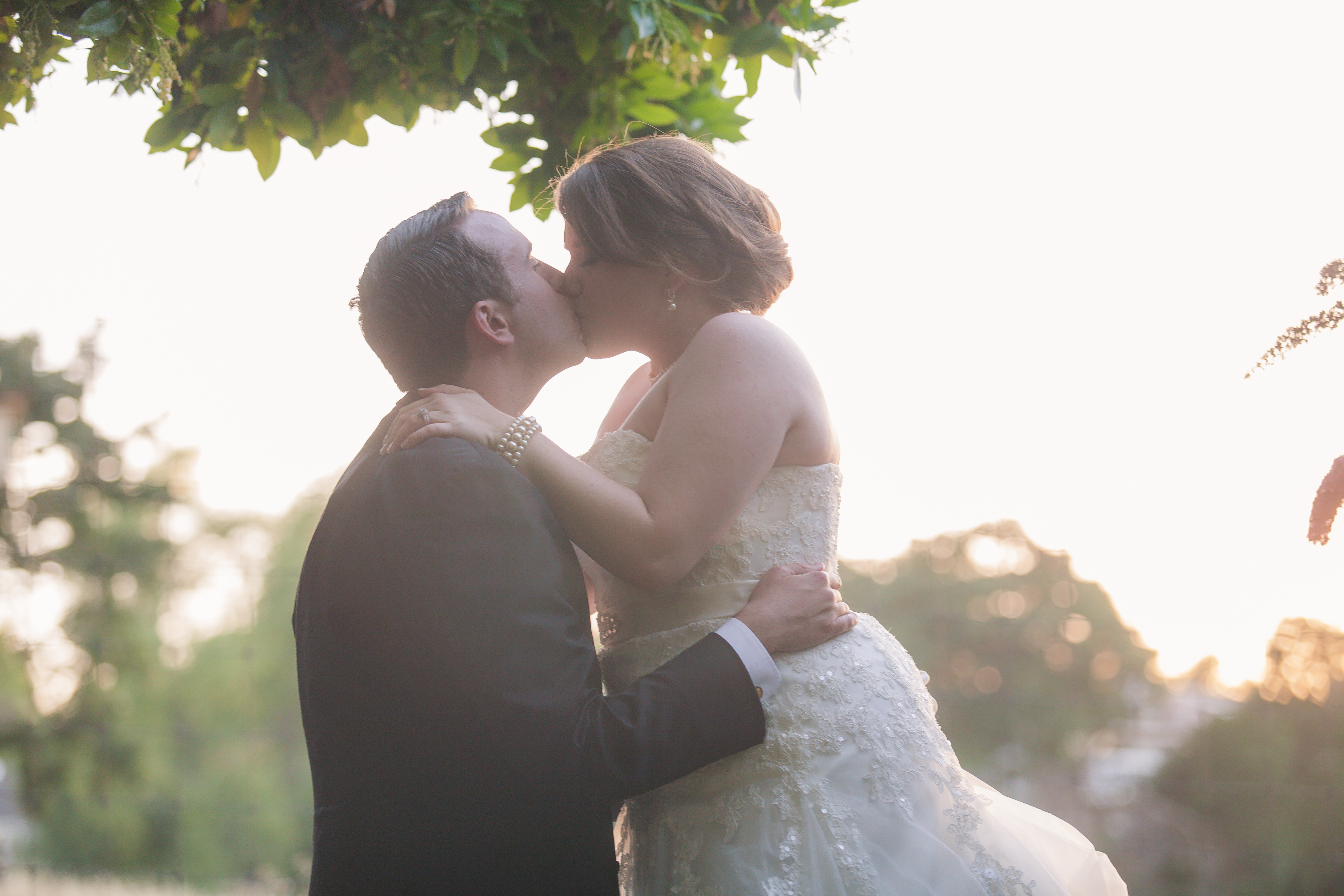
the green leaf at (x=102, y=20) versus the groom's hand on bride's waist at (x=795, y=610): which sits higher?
the green leaf at (x=102, y=20)

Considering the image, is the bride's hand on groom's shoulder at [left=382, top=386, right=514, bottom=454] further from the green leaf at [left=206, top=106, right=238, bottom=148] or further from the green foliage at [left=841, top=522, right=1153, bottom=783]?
the green foliage at [left=841, top=522, right=1153, bottom=783]

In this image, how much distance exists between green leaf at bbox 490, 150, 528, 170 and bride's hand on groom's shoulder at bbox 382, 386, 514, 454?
32.0 inches

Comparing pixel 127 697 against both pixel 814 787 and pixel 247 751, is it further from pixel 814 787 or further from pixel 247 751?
pixel 814 787

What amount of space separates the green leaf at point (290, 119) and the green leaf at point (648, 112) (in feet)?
2.53

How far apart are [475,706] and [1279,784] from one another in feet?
30.5

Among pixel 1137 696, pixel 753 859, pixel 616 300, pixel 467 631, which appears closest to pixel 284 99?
pixel 616 300

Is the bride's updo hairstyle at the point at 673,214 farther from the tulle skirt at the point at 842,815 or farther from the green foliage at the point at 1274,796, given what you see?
the green foliage at the point at 1274,796

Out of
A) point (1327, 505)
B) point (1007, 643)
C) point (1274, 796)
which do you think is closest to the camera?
point (1327, 505)

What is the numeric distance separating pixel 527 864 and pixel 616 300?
1241mm

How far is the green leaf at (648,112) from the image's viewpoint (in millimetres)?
2430

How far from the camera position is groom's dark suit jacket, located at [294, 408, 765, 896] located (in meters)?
1.67

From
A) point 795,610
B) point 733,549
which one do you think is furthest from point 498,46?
point 795,610

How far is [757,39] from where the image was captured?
230 centimetres

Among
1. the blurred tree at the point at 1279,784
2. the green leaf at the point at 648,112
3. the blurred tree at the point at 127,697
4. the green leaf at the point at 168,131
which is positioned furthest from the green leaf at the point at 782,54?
the blurred tree at the point at 127,697
